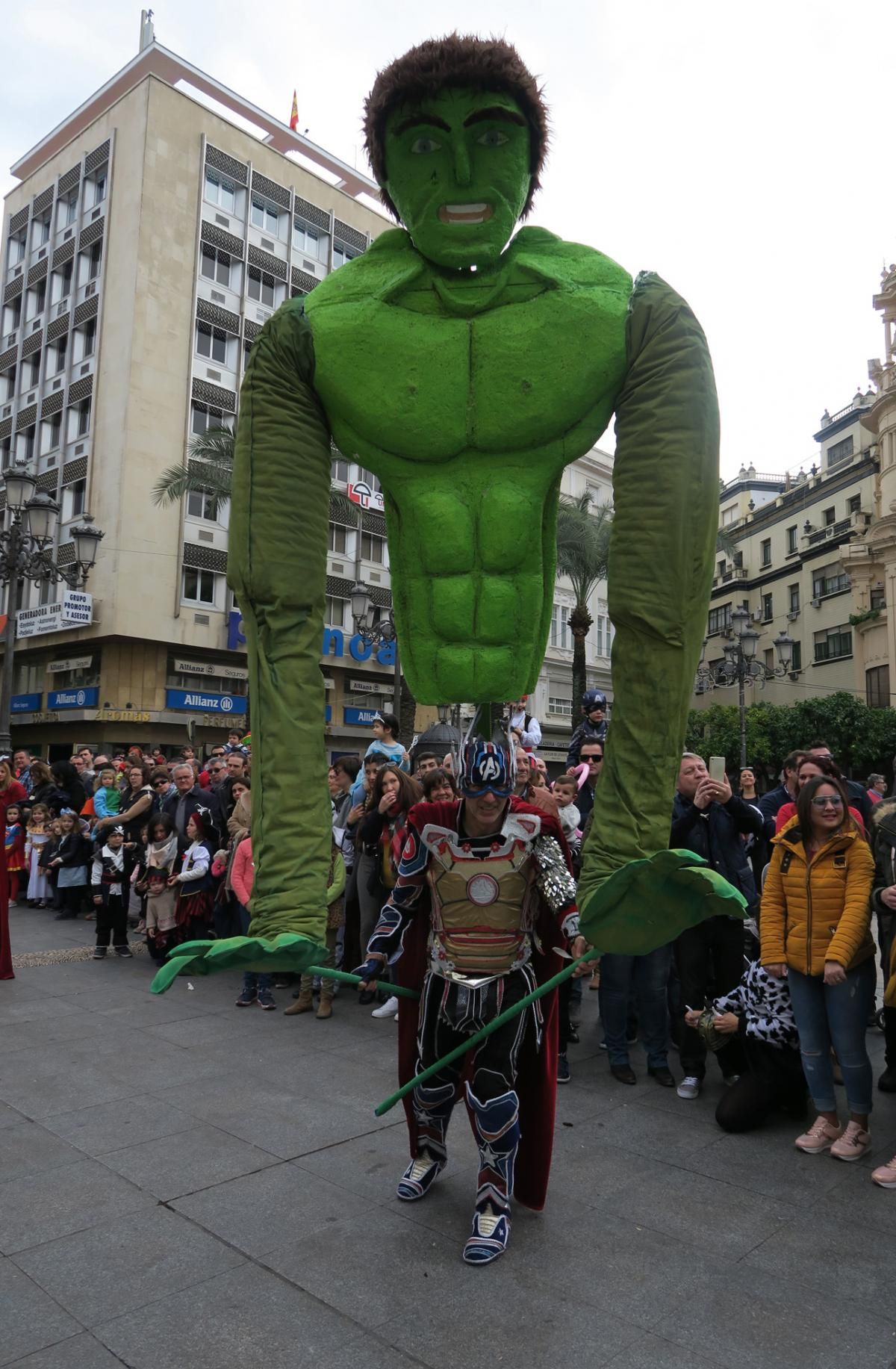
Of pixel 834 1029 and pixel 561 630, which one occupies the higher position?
pixel 561 630

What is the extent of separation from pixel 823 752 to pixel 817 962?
1.30 meters

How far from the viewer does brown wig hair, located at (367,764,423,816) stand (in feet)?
19.0

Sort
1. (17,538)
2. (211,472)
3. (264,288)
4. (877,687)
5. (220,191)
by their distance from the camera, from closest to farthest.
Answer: (17,538)
(211,472)
(220,191)
(264,288)
(877,687)

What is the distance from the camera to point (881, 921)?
4.63 meters

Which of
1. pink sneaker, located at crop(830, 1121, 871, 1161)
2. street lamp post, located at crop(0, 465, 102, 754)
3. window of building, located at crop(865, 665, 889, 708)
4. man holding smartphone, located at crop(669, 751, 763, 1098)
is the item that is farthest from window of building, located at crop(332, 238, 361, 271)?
pink sneaker, located at crop(830, 1121, 871, 1161)

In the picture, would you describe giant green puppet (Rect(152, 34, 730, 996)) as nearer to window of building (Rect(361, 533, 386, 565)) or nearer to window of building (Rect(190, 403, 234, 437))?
window of building (Rect(190, 403, 234, 437))

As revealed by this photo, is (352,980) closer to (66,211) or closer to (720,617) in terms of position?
(66,211)

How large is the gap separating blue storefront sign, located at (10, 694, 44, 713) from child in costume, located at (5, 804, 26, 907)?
15.5m

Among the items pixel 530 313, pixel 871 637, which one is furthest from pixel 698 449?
pixel 871 637

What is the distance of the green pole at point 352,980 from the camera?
7.25ft

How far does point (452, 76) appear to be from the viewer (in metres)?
2.21

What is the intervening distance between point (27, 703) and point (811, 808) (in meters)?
24.7

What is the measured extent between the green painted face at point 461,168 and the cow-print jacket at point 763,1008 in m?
3.40

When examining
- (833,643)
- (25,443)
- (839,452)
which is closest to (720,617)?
(839,452)
